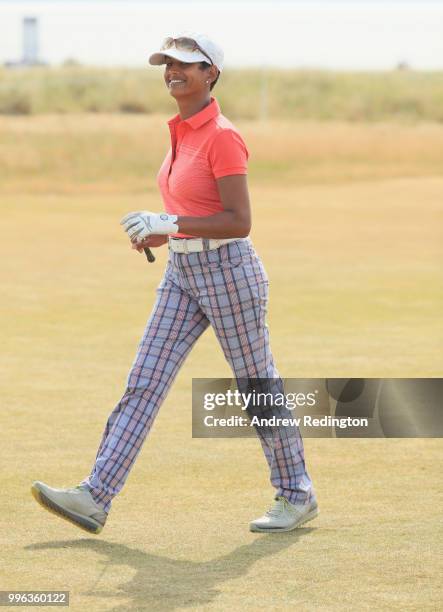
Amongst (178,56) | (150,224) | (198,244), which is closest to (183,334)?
(198,244)

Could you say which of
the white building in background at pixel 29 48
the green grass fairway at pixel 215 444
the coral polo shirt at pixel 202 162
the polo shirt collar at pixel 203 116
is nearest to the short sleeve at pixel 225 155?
the coral polo shirt at pixel 202 162

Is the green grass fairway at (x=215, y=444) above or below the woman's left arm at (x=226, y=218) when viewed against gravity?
below

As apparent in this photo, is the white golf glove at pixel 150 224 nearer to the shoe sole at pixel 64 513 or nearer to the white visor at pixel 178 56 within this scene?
the white visor at pixel 178 56

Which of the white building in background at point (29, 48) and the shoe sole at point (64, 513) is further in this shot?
the white building in background at point (29, 48)

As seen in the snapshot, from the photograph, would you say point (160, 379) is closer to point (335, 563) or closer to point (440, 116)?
point (335, 563)

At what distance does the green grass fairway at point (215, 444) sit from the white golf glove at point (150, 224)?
1.24 m

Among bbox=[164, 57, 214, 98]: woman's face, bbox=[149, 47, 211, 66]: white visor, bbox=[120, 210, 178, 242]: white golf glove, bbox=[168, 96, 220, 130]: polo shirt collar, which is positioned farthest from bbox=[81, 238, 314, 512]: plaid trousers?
bbox=[149, 47, 211, 66]: white visor

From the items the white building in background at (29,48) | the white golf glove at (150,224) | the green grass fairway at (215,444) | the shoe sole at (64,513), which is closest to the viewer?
the green grass fairway at (215,444)

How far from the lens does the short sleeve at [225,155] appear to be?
232 inches

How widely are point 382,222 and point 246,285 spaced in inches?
748

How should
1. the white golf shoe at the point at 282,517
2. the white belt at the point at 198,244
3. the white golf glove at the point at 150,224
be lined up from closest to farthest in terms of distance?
the white golf glove at the point at 150,224 → the white belt at the point at 198,244 → the white golf shoe at the point at 282,517

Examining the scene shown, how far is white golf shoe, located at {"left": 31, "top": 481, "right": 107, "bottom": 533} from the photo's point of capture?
19.5ft

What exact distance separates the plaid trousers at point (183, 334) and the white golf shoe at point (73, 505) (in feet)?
0.17

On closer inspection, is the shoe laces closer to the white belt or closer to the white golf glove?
the white belt
